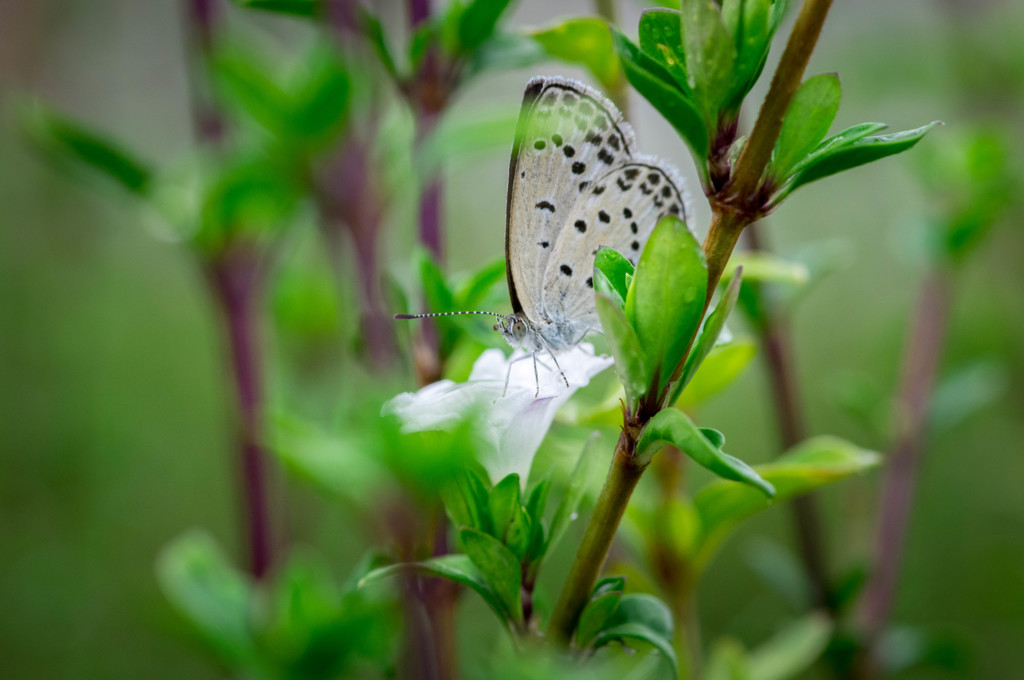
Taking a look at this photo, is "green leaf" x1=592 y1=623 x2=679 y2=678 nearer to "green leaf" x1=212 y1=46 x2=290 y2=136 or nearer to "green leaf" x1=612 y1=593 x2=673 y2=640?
"green leaf" x1=612 y1=593 x2=673 y2=640

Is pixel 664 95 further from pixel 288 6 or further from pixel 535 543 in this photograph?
pixel 288 6

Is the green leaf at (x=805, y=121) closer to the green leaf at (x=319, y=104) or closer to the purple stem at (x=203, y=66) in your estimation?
the green leaf at (x=319, y=104)

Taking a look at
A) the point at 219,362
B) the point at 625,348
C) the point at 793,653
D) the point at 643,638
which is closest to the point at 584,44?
the point at 625,348

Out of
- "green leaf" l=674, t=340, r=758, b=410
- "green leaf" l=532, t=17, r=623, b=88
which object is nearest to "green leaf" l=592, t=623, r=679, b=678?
"green leaf" l=674, t=340, r=758, b=410

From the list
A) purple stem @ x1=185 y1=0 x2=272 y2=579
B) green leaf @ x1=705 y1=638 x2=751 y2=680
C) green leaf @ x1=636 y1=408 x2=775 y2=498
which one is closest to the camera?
green leaf @ x1=636 y1=408 x2=775 y2=498

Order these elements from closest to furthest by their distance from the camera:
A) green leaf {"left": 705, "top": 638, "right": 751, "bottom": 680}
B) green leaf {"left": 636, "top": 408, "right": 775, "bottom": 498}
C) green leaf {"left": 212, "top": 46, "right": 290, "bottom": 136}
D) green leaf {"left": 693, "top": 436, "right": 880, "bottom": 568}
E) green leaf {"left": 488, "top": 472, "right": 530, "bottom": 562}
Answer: green leaf {"left": 636, "top": 408, "right": 775, "bottom": 498}
green leaf {"left": 488, "top": 472, "right": 530, "bottom": 562}
green leaf {"left": 693, "top": 436, "right": 880, "bottom": 568}
green leaf {"left": 705, "top": 638, "right": 751, "bottom": 680}
green leaf {"left": 212, "top": 46, "right": 290, "bottom": 136}

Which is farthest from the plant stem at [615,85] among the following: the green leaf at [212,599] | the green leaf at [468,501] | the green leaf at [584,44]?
the green leaf at [212,599]

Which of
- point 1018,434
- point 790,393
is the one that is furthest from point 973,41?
point 790,393
